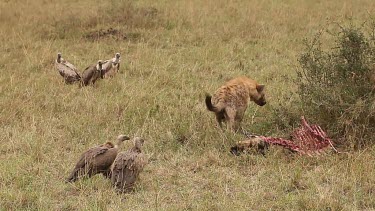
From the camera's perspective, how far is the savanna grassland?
4.82 metres

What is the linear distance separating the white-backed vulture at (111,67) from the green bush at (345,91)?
343 cm

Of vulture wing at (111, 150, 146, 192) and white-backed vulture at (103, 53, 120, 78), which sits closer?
vulture wing at (111, 150, 146, 192)

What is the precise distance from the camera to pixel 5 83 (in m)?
8.45

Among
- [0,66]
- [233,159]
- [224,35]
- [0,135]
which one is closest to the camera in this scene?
A: [233,159]

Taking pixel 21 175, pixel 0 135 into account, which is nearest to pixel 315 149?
pixel 21 175

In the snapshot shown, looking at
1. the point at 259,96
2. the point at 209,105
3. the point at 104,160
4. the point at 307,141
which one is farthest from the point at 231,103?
the point at 104,160

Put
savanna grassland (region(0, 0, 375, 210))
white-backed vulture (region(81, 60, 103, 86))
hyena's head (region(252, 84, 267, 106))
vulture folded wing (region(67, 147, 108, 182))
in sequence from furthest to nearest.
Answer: white-backed vulture (region(81, 60, 103, 86)) → hyena's head (region(252, 84, 267, 106)) → vulture folded wing (region(67, 147, 108, 182)) → savanna grassland (region(0, 0, 375, 210))

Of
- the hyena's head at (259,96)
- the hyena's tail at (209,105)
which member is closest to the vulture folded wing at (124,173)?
the hyena's tail at (209,105)

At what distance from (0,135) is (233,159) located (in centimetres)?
A: 261

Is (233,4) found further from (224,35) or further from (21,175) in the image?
(21,175)

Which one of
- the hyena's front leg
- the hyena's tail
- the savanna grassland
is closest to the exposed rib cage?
the savanna grassland

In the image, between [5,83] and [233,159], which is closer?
[233,159]

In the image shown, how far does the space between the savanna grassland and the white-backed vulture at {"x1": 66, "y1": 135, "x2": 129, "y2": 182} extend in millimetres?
81

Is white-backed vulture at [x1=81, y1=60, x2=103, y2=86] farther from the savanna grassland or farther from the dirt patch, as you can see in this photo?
the dirt patch
